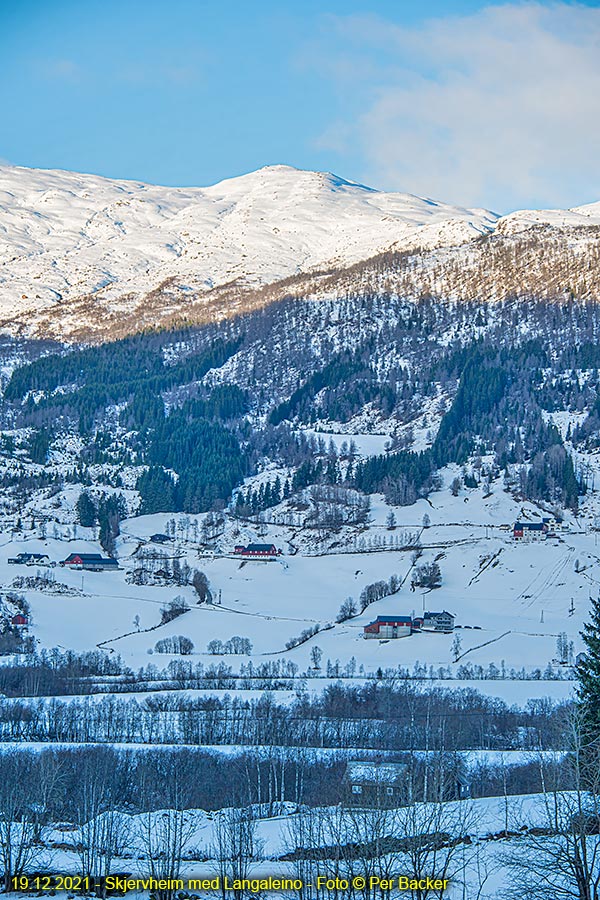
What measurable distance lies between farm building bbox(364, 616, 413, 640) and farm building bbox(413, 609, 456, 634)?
1486 millimetres

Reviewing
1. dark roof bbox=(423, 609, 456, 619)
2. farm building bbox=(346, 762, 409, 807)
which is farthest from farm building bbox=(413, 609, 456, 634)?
farm building bbox=(346, 762, 409, 807)

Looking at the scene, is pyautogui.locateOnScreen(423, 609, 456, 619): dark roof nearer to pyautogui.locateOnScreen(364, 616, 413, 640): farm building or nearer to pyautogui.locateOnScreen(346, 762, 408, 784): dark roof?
pyautogui.locateOnScreen(364, 616, 413, 640): farm building

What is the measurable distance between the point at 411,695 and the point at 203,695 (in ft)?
77.1

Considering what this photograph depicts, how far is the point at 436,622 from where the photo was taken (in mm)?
180625

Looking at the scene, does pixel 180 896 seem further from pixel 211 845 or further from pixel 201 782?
pixel 201 782

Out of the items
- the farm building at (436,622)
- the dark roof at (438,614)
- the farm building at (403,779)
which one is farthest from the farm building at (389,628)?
the farm building at (403,779)

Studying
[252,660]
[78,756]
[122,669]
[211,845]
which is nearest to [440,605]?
[252,660]

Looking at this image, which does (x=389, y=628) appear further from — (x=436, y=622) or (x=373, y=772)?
(x=373, y=772)

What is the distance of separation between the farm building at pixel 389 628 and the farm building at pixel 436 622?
1486mm

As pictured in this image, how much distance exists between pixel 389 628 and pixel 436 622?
756 cm

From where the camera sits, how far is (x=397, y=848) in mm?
58938

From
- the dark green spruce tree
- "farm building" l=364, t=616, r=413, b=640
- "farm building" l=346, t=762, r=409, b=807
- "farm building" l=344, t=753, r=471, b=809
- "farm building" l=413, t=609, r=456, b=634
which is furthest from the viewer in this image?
"farm building" l=413, t=609, r=456, b=634

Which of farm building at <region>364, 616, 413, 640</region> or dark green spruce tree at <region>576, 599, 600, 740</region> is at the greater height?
farm building at <region>364, 616, 413, 640</region>

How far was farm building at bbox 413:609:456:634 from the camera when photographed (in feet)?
586
